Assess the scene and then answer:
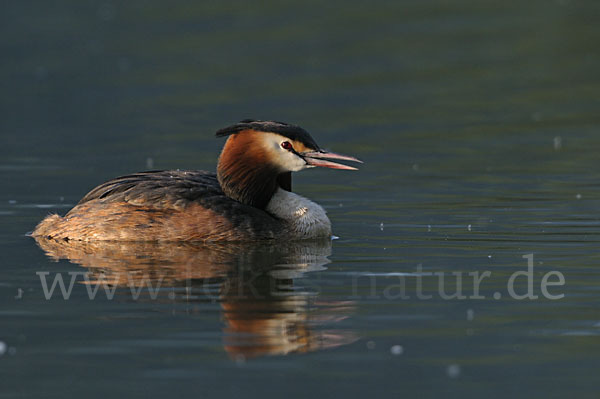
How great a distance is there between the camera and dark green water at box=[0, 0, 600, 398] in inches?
301

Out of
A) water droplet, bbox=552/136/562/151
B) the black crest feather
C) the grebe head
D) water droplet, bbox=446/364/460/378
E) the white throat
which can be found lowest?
water droplet, bbox=446/364/460/378

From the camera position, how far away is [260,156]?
12648mm

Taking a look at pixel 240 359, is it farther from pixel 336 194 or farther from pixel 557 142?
pixel 557 142

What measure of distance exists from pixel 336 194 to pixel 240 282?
5.84 metres

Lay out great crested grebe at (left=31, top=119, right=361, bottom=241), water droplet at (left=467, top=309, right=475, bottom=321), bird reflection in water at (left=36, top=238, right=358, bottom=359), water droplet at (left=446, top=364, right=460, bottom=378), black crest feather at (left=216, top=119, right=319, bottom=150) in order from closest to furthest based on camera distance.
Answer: water droplet at (left=446, top=364, right=460, bottom=378) < bird reflection in water at (left=36, top=238, right=358, bottom=359) < water droplet at (left=467, top=309, right=475, bottom=321) < great crested grebe at (left=31, top=119, right=361, bottom=241) < black crest feather at (left=216, top=119, right=319, bottom=150)

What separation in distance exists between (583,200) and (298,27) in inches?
914

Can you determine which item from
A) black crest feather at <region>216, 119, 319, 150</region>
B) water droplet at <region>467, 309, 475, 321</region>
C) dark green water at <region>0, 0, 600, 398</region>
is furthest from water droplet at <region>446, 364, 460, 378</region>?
black crest feather at <region>216, 119, 319, 150</region>

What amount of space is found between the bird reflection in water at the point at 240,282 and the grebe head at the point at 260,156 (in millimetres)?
763

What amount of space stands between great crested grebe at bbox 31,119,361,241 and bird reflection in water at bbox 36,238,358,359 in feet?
0.49

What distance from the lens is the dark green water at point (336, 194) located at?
7641 mm

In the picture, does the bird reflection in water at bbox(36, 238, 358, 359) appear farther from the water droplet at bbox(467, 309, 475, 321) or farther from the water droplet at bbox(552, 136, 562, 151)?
the water droplet at bbox(552, 136, 562, 151)

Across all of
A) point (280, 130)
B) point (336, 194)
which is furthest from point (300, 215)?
point (336, 194)

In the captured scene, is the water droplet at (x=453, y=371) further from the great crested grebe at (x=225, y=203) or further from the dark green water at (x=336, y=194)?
the great crested grebe at (x=225, y=203)

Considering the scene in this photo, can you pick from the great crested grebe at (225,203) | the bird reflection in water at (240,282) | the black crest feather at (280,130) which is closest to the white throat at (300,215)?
the great crested grebe at (225,203)
